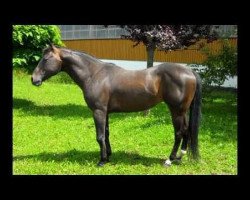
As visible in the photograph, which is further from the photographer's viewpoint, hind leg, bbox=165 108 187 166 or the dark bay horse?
hind leg, bbox=165 108 187 166

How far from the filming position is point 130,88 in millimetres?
6355

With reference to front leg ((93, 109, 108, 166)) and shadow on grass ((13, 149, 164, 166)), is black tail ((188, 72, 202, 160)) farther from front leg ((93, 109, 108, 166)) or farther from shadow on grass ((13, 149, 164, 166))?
front leg ((93, 109, 108, 166))

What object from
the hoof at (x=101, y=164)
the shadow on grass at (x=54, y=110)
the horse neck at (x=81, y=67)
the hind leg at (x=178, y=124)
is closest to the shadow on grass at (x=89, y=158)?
the hoof at (x=101, y=164)

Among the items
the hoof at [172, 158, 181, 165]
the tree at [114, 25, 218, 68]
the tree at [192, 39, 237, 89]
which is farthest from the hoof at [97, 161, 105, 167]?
the tree at [192, 39, 237, 89]

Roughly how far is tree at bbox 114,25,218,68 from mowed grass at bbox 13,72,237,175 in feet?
6.74

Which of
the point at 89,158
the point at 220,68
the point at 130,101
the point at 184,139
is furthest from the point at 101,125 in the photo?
the point at 220,68

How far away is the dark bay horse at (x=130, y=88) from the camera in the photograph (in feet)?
20.7

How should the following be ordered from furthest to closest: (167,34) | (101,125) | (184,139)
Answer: (167,34), (184,139), (101,125)

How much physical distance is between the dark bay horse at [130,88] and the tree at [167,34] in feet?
11.5

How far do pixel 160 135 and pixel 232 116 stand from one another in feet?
11.3

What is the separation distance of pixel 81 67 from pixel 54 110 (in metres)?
5.97

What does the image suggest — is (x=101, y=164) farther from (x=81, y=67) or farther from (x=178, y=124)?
(x=81, y=67)

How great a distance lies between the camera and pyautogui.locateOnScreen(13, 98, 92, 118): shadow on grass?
37.7 feet

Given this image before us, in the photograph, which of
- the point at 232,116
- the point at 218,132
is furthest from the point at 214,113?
the point at 218,132
